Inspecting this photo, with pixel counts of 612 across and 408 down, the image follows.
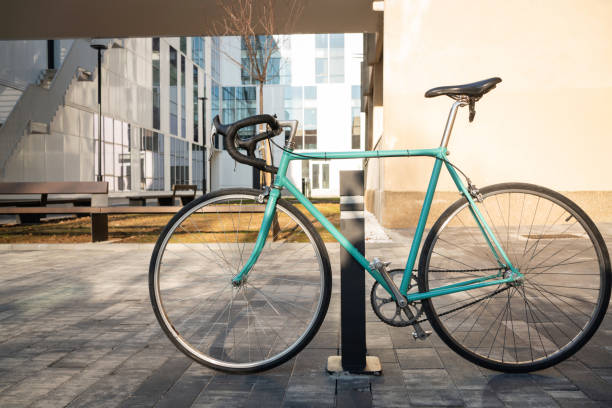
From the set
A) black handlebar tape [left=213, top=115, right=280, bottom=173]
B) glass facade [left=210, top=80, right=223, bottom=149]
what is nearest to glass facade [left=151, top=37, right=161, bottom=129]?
glass facade [left=210, top=80, right=223, bottom=149]

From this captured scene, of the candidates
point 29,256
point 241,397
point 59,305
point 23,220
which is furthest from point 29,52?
point 241,397

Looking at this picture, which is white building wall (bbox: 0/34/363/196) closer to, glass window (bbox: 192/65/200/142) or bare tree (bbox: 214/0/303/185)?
glass window (bbox: 192/65/200/142)

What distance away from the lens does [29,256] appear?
662 centimetres

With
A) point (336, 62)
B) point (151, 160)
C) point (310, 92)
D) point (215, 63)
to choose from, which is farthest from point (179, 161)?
point (336, 62)

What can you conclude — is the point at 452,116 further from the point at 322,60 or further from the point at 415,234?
the point at 322,60

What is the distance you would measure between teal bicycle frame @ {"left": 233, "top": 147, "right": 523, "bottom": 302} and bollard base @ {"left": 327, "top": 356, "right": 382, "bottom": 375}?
397 mm

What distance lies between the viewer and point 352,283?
97.9 inches

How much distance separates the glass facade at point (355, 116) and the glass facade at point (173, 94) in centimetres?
1488

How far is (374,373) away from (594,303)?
46.7 inches

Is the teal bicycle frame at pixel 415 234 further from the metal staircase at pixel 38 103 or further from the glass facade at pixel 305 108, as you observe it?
the glass facade at pixel 305 108

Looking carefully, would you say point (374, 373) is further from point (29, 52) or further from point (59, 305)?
point (29, 52)

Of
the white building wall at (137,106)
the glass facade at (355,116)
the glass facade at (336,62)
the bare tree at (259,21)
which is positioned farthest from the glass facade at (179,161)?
the bare tree at (259,21)

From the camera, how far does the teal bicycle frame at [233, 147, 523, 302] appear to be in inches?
97.2

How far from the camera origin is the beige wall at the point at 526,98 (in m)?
9.46
